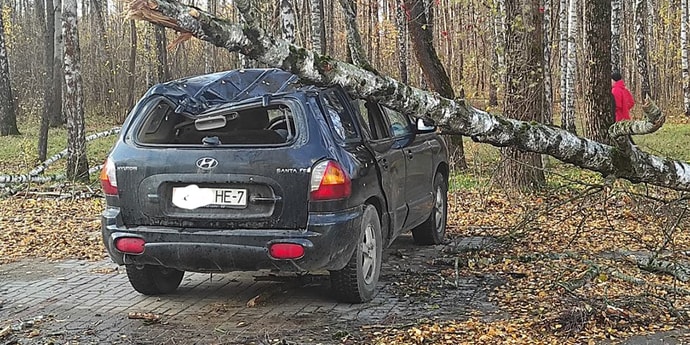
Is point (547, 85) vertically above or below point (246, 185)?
above

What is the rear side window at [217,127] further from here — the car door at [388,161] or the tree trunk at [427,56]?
the tree trunk at [427,56]

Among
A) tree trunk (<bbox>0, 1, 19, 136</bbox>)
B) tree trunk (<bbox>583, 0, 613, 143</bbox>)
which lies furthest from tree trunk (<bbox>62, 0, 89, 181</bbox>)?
tree trunk (<bbox>0, 1, 19, 136</bbox>)

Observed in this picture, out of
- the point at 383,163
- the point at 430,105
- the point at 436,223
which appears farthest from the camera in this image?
the point at 436,223

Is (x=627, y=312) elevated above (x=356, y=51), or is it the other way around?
(x=356, y=51)

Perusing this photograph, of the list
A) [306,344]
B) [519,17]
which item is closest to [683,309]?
[306,344]

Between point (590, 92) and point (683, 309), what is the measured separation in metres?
8.73

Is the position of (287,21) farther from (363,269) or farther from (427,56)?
(363,269)

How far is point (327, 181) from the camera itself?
5.45m

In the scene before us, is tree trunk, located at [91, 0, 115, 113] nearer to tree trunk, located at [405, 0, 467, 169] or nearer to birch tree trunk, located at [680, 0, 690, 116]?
tree trunk, located at [405, 0, 467, 169]

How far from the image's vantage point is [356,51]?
7.87 meters

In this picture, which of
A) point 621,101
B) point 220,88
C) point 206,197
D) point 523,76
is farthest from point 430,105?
point 621,101

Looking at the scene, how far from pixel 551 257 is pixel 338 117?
2.28 metres

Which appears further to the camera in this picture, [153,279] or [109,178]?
[153,279]

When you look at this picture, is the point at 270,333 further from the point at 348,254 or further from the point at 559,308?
the point at 559,308
